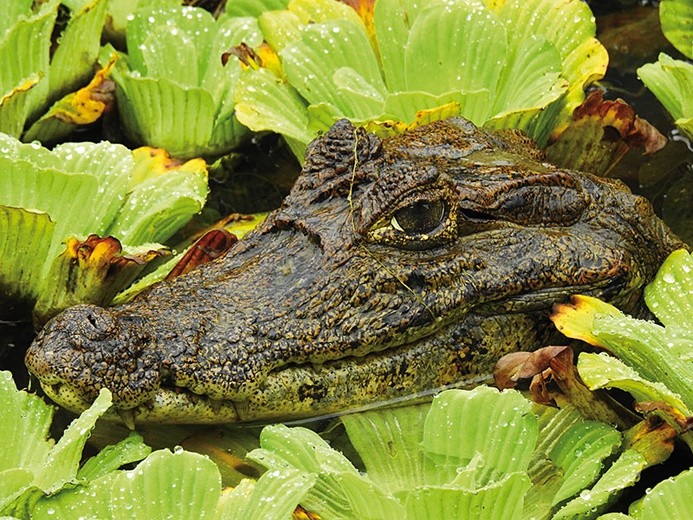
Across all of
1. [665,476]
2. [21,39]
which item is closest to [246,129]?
[21,39]

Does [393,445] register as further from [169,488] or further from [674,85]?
[674,85]

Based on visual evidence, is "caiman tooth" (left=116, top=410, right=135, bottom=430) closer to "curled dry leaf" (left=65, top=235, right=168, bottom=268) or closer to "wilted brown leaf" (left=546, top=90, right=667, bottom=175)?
"curled dry leaf" (left=65, top=235, right=168, bottom=268)

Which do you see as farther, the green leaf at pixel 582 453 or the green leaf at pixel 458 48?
the green leaf at pixel 458 48

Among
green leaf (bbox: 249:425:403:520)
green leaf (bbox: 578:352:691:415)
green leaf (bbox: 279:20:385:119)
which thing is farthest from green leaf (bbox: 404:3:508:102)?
green leaf (bbox: 249:425:403:520)

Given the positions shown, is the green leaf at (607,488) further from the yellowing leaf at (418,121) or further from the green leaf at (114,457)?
the yellowing leaf at (418,121)

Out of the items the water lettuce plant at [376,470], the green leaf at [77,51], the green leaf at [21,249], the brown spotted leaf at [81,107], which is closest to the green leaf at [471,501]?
the water lettuce plant at [376,470]

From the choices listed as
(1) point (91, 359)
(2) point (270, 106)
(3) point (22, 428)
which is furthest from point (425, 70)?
(3) point (22, 428)

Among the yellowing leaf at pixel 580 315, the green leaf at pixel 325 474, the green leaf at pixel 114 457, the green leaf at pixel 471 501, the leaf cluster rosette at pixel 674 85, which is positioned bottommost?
the green leaf at pixel 114 457

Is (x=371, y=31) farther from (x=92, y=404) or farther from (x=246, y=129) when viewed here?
(x=92, y=404)
